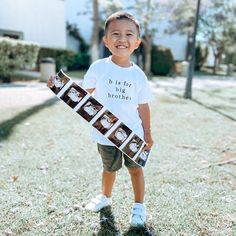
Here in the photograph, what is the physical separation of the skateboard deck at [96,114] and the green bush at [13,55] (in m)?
10.0

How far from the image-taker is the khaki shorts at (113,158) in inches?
106

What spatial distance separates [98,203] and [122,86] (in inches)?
40.2

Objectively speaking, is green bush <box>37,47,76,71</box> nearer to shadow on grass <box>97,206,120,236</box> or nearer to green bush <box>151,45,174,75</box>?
green bush <box>151,45,174,75</box>

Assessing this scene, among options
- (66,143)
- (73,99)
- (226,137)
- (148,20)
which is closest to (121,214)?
(73,99)

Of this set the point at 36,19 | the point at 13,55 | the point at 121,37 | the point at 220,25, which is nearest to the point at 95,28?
the point at 36,19

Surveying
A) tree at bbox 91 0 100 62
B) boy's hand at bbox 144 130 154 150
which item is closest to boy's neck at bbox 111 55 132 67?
boy's hand at bbox 144 130 154 150

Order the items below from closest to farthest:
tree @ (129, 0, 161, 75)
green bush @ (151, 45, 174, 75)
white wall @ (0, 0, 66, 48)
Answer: white wall @ (0, 0, 66, 48), tree @ (129, 0, 161, 75), green bush @ (151, 45, 174, 75)

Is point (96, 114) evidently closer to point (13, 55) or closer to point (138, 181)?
point (138, 181)

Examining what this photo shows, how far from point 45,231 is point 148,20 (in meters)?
18.5

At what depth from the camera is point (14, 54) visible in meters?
12.5

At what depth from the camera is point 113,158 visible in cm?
275

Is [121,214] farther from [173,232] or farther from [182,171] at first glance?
[182,171]

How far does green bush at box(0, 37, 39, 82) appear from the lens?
12.0 metres

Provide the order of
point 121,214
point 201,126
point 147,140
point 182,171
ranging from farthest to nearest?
1. point 201,126
2. point 182,171
3. point 121,214
4. point 147,140
